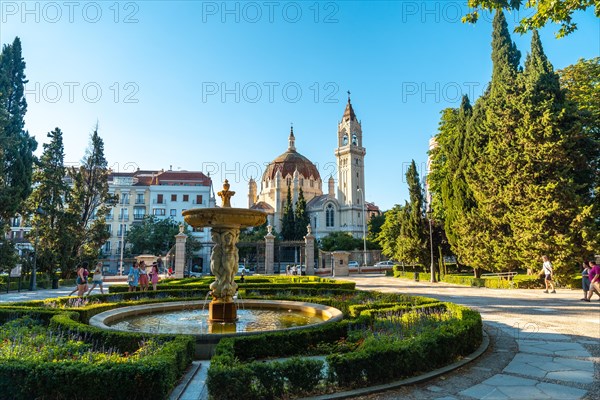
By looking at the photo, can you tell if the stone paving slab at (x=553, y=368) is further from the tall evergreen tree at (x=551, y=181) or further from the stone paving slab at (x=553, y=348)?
the tall evergreen tree at (x=551, y=181)

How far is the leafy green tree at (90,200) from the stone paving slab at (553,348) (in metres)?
28.3

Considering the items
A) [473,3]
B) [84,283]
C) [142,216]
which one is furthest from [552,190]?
[142,216]

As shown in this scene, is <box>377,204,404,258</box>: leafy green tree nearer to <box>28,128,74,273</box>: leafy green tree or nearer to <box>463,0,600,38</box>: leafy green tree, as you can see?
<box>28,128,74,273</box>: leafy green tree

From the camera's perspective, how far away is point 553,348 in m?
7.08

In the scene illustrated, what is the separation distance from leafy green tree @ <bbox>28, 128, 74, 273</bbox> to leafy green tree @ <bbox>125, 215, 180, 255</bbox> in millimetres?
22050

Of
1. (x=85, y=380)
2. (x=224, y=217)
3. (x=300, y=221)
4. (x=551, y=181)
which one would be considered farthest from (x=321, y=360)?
(x=300, y=221)

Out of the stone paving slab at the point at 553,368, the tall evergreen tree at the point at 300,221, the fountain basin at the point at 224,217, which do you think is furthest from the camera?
the tall evergreen tree at the point at 300,221


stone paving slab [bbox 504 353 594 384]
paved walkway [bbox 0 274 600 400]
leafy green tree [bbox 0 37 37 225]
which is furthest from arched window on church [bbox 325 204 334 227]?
stone paving slab [bbox 504 353 594 384]

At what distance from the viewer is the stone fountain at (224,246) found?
869 cm

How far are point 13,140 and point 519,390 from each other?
78.7 feet

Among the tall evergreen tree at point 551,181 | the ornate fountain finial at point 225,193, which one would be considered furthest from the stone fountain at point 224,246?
the tall evergreen tree at point 551,181

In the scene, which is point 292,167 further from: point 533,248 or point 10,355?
Result: point 10,355

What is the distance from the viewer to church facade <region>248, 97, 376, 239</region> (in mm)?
78812

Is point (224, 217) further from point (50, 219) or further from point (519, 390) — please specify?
point (50, 219)
